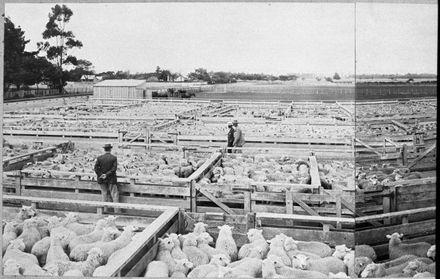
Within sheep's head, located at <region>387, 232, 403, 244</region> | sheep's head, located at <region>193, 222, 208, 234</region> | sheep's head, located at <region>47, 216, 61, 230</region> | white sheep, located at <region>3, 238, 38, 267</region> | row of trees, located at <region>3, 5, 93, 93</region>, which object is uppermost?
row of trees, located at <region>3, 5, 93, 93</region>

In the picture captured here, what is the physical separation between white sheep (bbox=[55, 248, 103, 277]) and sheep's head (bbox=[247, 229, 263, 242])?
126 cm

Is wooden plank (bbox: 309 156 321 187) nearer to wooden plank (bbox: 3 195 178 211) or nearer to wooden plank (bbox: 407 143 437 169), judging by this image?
wooden plank (bbox: 407 143 437 169)

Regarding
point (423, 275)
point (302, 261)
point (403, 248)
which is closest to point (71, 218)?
point (302, 261)

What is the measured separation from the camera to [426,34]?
4414 mm

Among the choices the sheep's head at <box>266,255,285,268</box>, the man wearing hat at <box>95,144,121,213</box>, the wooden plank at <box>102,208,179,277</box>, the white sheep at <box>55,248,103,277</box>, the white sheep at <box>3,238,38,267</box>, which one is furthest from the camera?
the man wearing hat at <box>95,144,121,213</box>

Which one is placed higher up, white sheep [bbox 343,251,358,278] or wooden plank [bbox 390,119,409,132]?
wooden plank [bbox 390,119,409,132]

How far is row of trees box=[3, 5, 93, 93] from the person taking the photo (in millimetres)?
4457

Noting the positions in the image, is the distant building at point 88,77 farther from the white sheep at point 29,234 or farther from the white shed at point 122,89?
the white sheep at point 29,234

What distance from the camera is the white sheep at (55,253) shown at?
408 centimetres

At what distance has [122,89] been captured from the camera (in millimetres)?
4699

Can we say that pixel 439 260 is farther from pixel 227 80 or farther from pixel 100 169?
pixel 100 169

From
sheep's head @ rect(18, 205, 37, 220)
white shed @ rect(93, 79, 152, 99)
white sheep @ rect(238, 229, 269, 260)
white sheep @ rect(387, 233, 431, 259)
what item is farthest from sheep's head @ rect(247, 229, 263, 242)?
sheep's head @ rect(18, 205, 37, 220)

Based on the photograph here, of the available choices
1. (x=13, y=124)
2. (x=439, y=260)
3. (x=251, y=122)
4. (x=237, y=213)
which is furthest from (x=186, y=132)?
(x=439, y=260)

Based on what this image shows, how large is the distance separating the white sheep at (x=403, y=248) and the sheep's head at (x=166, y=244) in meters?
1.87
